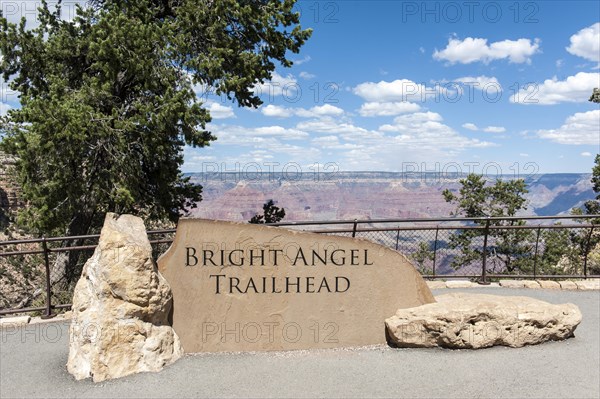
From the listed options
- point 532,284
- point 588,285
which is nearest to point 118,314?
point 532,284

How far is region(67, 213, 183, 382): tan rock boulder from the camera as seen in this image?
16.6ft

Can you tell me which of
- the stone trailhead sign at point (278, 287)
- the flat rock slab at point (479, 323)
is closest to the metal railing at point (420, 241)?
the stone trailhead sign at point (278, 287)

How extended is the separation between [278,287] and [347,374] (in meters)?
1.39

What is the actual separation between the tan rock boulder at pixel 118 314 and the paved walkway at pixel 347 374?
0.17 meters

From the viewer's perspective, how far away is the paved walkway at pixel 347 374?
15.8ft

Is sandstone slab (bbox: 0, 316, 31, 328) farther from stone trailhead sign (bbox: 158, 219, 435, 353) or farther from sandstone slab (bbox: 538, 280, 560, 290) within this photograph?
sandstone slab (bbox: 538, 280, 560, 290)

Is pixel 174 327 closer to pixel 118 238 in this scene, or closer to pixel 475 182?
pixel 118 238

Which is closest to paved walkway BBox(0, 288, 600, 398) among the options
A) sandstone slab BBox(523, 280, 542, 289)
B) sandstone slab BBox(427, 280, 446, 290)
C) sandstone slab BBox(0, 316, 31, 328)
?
sandstone slab BBox(0, 316, 31, 328)

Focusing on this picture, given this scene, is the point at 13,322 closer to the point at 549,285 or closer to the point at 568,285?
the point at 549,285

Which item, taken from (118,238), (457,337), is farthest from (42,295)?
(457,337)

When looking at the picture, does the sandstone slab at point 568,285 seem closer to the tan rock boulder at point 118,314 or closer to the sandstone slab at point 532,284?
the sandstone slab at point 532,284

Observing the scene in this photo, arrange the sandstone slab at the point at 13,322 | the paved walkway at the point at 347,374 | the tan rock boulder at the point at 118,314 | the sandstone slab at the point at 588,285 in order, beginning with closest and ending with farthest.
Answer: the paved walkway at the point at 347,374, the tan rock boulder at the point at 118,314, the sandstone slab at the point at 13,322, the sandstone slab at the point at 588,285

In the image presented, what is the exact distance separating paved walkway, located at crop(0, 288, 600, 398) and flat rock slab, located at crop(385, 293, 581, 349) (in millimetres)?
122

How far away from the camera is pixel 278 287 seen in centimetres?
586
